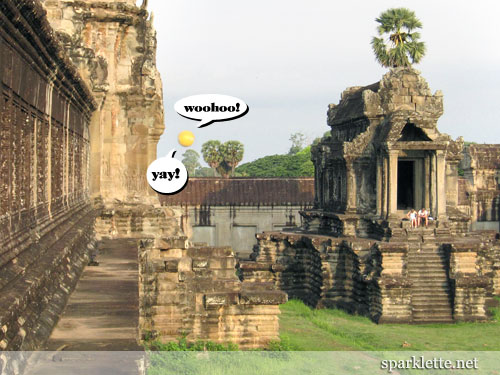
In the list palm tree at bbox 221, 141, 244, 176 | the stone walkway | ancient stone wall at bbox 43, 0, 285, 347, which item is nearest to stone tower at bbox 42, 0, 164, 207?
ancient stone wall at bbox 43, 0, 285, 347

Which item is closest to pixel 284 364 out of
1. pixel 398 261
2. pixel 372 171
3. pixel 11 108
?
pixel 11 108

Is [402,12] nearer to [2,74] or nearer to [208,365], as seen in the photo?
[208,365]

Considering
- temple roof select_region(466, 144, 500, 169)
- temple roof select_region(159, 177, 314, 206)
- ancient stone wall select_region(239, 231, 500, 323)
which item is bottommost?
ancient stone wall select_region(239, 231, 500, 323)

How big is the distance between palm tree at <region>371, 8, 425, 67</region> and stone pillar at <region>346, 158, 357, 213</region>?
24.8 ft

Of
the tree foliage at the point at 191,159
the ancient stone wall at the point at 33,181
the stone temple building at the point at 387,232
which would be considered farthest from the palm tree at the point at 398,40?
the tree foliage at the point at 191,159

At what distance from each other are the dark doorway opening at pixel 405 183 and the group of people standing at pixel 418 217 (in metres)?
3.73

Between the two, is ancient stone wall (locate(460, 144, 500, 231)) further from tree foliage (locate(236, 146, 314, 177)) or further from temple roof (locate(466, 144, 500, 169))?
tree foliage (locate(236, 146, 314, 177))

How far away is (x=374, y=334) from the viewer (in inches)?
863

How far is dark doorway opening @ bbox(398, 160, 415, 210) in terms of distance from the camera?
1233 inches

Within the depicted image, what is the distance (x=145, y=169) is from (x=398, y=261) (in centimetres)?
1039

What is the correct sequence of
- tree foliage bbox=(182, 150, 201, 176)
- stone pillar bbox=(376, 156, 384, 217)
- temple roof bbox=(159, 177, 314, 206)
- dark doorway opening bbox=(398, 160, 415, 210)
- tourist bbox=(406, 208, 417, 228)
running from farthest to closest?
tree foliage bbox=(182, 150, 201, 176), temple roof bbox=(159, 177, 314, 206), dark doorway opening bbox=(398, 160, 415, 210), stone pillar bbox=(376, 156, 384, 217), tourist bbox=(406, 208, 417, 228)

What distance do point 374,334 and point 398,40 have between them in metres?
17.2

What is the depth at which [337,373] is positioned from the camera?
16.0 m

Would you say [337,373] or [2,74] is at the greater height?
[2,74]
